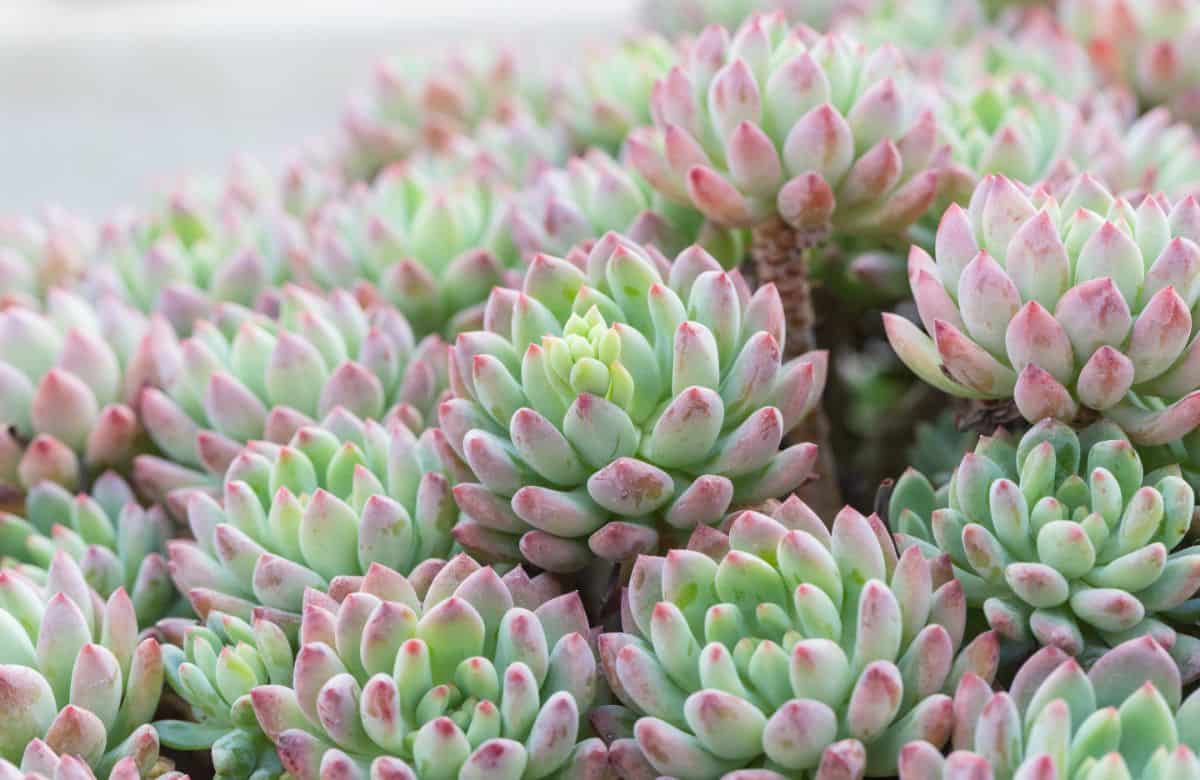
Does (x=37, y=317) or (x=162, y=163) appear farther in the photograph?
(x=162, y=163)

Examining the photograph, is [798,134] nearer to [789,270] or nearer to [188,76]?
[789,270]

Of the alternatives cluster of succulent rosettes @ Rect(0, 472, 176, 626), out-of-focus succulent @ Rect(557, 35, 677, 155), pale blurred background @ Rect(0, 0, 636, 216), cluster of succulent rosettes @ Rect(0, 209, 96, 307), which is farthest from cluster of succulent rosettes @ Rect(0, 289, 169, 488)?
pale blurred background @ Rect(0, 0, 636, 216)

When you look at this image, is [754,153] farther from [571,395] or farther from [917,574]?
[917,574]

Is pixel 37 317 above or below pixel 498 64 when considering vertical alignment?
below

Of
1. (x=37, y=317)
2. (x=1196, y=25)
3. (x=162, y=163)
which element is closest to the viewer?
(x=37, y=317)

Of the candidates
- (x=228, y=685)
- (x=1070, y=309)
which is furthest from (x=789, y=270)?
(x=228, y=685)

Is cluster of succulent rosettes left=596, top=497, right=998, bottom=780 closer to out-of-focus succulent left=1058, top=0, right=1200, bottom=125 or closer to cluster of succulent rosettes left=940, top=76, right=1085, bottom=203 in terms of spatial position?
cluster of succulent rosettes left=940, top=76, right=1085, bottom=203

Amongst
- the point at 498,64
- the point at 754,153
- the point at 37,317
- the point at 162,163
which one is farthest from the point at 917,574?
the point at 162,163
